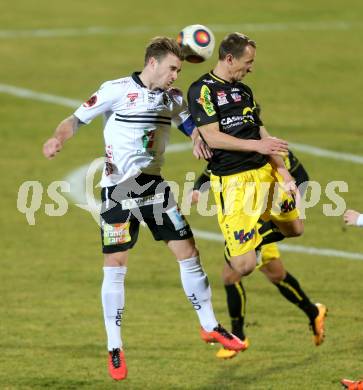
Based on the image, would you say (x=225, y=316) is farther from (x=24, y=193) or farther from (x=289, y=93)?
(x=289, y=93)

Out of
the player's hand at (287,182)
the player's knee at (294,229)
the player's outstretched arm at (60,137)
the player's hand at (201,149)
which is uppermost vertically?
the player's outstretched arm at (60,137)

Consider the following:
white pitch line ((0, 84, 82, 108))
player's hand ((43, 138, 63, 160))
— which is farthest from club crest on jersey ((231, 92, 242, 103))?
white pitch line ((0, 84, 82, 108))

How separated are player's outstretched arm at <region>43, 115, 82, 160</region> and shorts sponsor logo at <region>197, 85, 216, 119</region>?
1443 mm

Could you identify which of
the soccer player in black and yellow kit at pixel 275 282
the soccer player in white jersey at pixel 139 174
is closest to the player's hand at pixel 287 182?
the soccer player in black and yellow kit at pixel 275 282

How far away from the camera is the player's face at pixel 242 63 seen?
13.9 m

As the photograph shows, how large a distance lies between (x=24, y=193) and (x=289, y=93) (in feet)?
28.2

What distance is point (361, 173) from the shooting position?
2448 cm

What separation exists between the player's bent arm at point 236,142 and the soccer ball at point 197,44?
2.53ft

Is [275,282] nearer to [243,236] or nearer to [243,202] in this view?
[243,236]

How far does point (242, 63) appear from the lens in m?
14.0

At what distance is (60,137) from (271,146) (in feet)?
7.27

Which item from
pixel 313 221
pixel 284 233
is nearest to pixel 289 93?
pixel 313 221

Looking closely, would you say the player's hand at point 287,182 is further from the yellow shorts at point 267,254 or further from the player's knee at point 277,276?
the player's knee at point 277,276

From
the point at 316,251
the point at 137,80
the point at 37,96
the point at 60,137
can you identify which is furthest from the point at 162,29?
the point at 60,137
